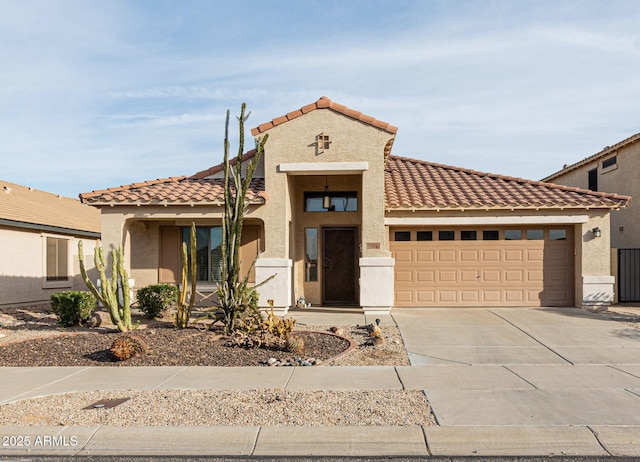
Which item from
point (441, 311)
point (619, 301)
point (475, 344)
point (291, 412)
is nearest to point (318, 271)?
point (441, 311)

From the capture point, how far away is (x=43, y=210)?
20656 millimetres

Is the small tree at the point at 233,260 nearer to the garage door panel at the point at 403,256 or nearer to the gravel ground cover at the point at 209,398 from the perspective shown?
the gravel ground cover at the point at 209,398

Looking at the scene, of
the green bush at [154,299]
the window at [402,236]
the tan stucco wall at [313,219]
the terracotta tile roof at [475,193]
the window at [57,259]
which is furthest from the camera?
the window at [57,259]

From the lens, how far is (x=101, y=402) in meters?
6.80

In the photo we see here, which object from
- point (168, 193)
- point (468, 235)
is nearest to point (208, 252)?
point (168, 193)

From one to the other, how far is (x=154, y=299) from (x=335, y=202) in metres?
6.38

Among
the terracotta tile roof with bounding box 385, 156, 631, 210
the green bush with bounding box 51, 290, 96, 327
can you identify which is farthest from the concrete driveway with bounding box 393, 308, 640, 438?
the green bush with bounding box 51, 290, 96, 327

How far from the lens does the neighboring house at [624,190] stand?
58.2 feet

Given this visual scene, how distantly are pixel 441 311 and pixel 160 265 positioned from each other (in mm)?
8287

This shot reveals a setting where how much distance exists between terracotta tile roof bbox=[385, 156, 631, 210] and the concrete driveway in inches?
122

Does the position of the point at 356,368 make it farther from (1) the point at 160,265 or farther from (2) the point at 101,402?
(1) the point at 160,265

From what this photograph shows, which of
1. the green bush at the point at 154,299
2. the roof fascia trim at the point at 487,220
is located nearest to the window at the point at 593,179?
the roof fascia trim at the point at 487,220

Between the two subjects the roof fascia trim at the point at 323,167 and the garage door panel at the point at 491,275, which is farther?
the garage door panel at the point at 491,275

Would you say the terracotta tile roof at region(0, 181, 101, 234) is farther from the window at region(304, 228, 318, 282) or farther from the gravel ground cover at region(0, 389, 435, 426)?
the gravel ground cover at region(0, 389, 435, 426)
